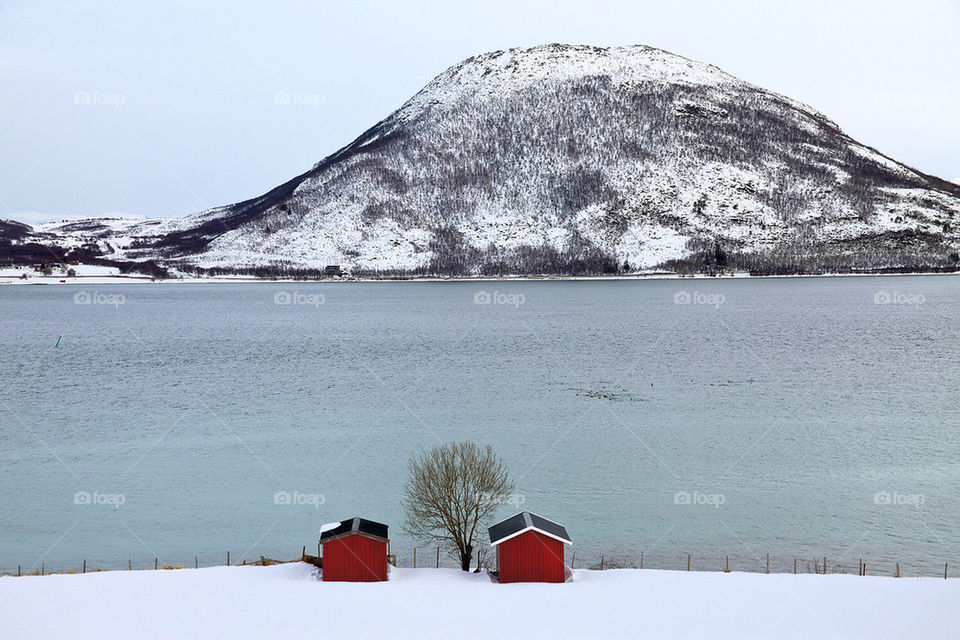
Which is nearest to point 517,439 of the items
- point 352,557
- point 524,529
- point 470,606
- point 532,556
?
point 532,556

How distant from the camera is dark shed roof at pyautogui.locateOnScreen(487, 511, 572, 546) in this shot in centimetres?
2792

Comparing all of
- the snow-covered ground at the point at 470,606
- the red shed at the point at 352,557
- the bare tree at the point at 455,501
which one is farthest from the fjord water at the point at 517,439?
the red shed at the point at 352,557

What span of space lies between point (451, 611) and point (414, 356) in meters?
64.3

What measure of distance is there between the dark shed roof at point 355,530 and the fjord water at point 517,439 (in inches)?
172

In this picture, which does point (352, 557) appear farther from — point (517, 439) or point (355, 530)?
point (517, 439)

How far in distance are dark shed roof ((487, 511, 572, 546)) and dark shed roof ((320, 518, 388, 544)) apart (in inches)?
165

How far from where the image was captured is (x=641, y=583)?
2786cm

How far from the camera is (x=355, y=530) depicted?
28.2 m

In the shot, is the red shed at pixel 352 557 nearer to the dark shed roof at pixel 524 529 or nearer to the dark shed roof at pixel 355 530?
the dark shed roof at pixel 355 530

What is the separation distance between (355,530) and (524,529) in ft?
20.0

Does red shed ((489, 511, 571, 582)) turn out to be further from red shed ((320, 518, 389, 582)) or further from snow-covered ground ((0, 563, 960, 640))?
red shed ((320, 518, 389, 582))

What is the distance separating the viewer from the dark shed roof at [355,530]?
1114 inches

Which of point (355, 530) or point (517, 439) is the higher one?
point (517, 439)

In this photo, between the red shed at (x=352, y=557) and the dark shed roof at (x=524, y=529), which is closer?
the dark shed roof at (x=524, y=529)
